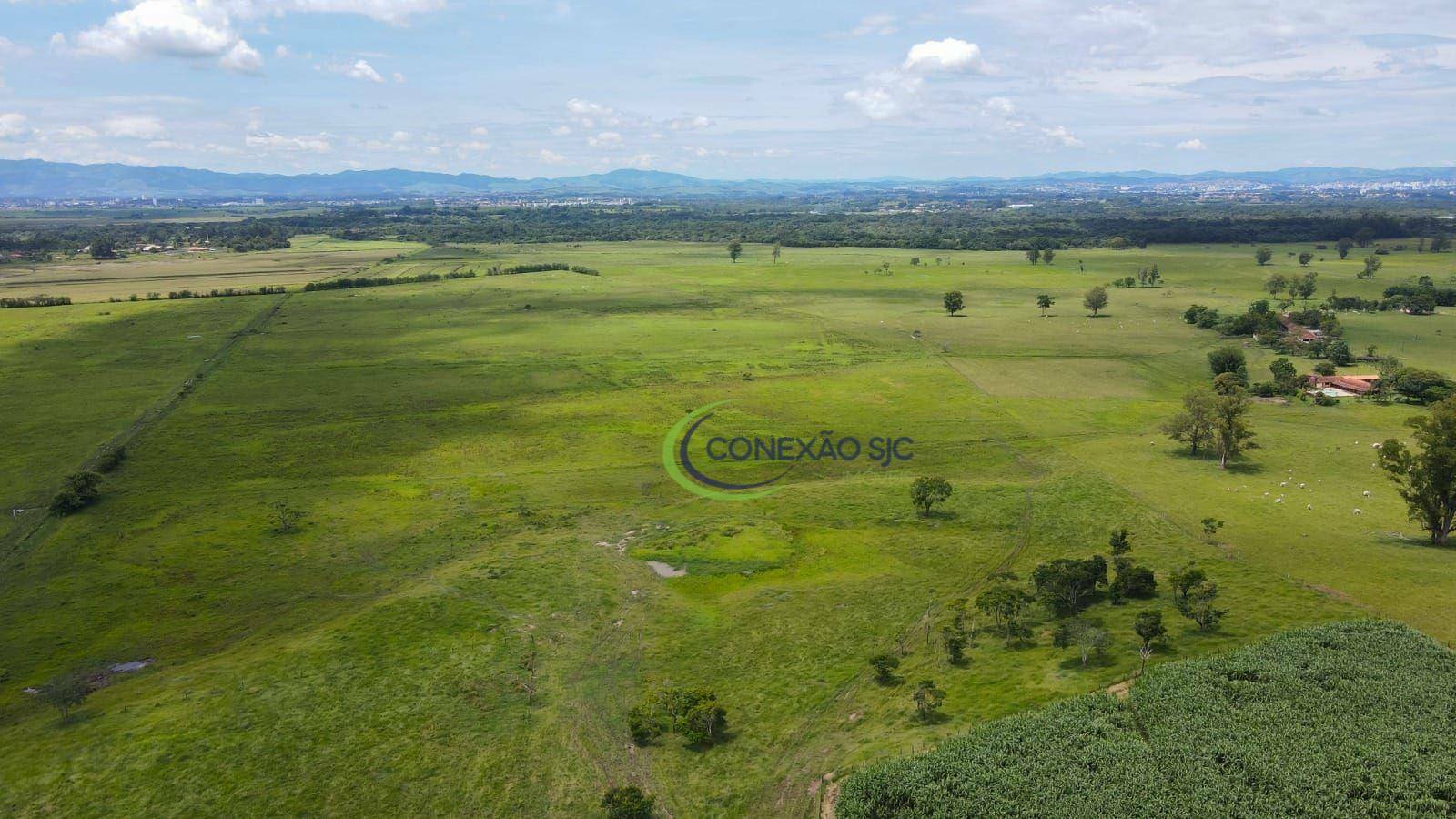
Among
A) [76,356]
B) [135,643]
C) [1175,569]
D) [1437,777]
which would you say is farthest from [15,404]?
[1437,777]

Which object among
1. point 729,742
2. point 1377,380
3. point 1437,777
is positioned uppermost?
point 1377,380

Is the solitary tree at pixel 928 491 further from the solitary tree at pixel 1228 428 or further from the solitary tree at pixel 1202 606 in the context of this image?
the solitary tree at pixel 1228 428

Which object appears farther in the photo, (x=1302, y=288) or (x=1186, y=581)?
(x=1302, y=288)

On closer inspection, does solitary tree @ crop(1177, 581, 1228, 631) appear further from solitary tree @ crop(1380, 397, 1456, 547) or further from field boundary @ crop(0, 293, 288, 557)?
field boundary @ crop(0, 293, 288, 557)

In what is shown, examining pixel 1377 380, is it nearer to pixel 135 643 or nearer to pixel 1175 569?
pixel 1175 569

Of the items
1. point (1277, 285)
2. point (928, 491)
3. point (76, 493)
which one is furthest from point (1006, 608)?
point (1277, 285)

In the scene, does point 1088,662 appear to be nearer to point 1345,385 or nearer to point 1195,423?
point 1195,423
